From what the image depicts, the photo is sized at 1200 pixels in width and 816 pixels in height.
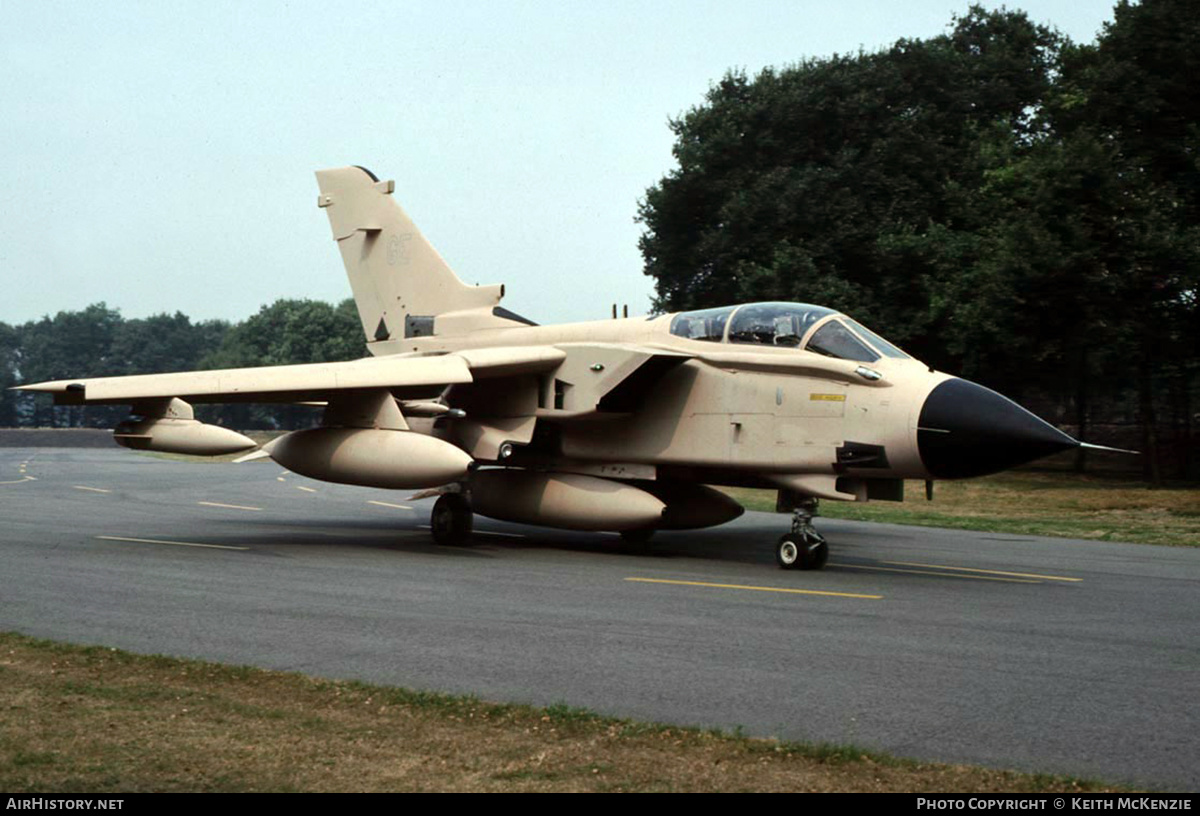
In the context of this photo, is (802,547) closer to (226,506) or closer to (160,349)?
(226,506)

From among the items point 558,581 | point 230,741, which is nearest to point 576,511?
point 558,581

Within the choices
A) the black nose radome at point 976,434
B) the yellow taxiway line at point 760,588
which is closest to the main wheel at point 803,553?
the yellow taxiway line at point 760,588

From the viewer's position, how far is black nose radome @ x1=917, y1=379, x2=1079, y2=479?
11430 mm

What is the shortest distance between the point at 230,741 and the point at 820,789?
2.69 m

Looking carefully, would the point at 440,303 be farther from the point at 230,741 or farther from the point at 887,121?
the point at 887,121

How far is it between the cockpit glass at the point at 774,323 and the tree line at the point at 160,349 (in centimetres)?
8430

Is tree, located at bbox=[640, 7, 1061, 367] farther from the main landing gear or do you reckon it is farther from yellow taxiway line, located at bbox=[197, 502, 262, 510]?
the main landing gear

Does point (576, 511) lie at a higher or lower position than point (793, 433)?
lower

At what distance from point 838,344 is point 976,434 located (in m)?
2.10

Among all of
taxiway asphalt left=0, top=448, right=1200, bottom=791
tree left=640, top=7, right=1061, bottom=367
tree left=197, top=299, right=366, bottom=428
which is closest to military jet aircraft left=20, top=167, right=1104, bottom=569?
taxiway asphalt left=0, top=448, right=1200, bottom=791

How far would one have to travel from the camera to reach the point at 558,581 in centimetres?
1192

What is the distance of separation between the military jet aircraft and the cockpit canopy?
0.9 inches

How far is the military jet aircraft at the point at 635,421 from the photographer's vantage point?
1231 centimetres

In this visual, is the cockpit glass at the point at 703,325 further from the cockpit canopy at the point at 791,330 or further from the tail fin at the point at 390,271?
the tail fin at the point at 390,271
